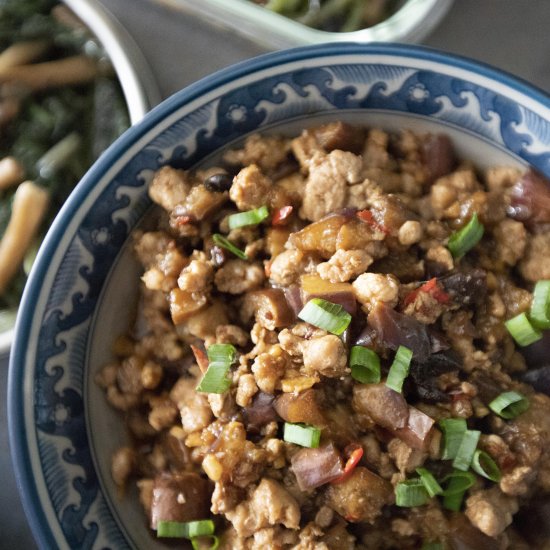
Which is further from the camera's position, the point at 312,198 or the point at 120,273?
the point at 120,273

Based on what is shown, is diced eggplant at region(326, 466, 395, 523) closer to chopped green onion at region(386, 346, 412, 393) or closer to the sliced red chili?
chopped green onion at region(386, 346, 412, 393)

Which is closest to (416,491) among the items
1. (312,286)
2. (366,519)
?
(366,519)

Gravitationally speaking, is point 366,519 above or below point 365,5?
below

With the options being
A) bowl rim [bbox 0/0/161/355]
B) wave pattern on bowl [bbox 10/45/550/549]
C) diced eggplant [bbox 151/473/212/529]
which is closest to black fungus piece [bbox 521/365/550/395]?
wave pattern on bowl [bbox 10/45/550/549]

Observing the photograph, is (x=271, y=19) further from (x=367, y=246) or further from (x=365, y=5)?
(x=367, y=246)

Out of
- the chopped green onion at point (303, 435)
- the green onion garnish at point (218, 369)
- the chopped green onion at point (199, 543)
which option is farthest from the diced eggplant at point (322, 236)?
the chopped green onion at point (199, 543)

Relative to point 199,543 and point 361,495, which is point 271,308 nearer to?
point 361,495

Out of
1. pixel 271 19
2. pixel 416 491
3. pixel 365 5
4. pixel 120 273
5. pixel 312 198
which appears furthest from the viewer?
pixel 365 5
